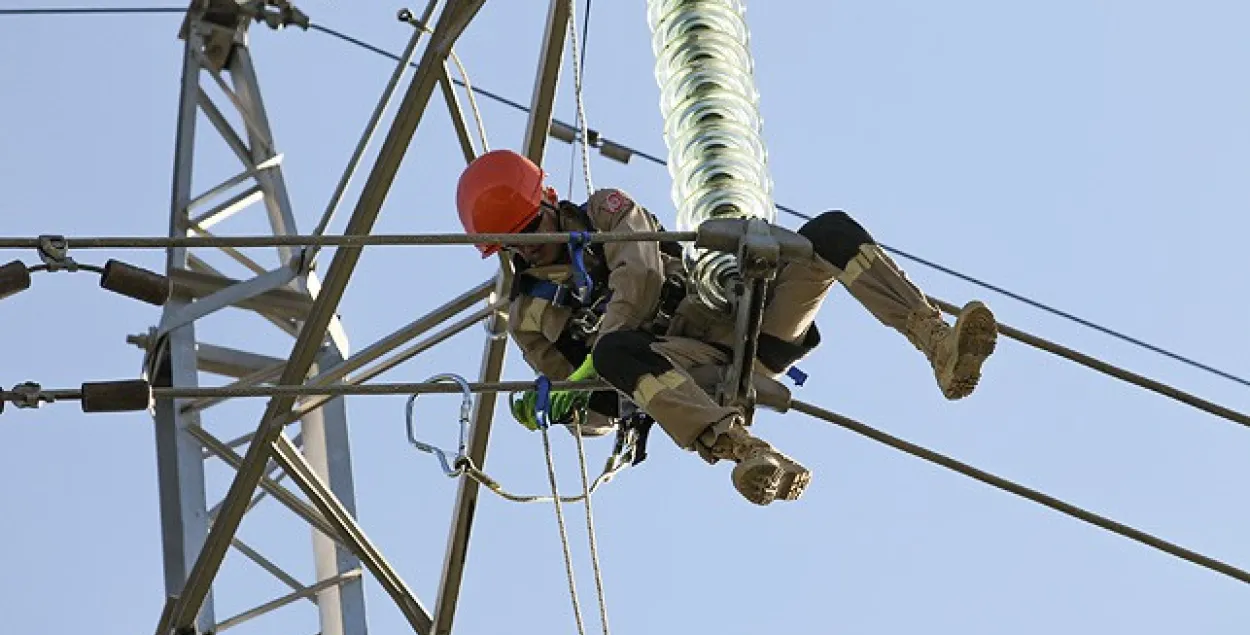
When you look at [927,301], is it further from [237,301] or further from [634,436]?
[237,301]

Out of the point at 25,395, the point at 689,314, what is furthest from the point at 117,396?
the point at 689,314

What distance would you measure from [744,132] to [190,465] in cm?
313

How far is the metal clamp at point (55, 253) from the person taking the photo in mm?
9836

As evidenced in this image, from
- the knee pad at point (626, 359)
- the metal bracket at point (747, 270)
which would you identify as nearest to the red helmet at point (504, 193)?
the knee pad at point (626, 359)

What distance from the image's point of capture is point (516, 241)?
375 inches

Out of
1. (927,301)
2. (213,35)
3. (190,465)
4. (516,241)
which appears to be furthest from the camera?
(213,35)

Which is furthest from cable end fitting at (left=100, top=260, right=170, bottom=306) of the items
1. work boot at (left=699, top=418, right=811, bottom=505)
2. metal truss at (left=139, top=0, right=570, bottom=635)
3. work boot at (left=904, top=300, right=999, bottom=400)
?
work boot at (left=904, top=300, right=999, bottom=400)

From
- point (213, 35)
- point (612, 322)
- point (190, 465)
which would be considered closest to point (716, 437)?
point (612, 322)

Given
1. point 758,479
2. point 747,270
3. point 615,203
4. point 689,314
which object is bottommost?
point 758,479

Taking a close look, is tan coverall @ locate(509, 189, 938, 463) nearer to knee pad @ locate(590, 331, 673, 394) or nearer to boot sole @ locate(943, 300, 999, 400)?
knee pad @ locate(590, 331, 673, 394)

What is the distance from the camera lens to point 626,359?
403 inches

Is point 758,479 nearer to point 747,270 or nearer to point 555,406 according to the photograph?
point 747,270

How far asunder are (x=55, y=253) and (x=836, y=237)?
2.56 m

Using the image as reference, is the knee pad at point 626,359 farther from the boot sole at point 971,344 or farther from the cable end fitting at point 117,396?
the cable end fitting at point 117,396
